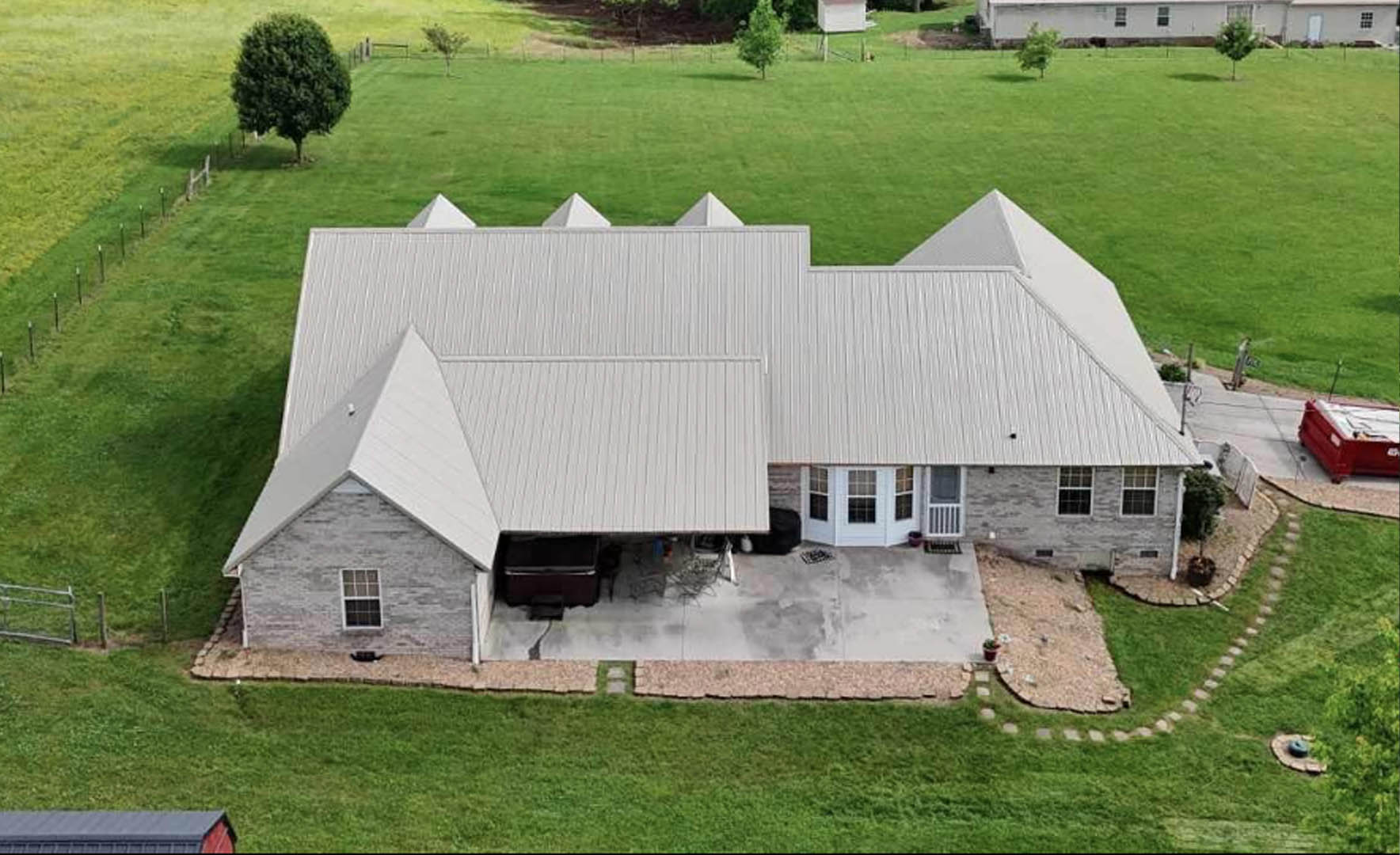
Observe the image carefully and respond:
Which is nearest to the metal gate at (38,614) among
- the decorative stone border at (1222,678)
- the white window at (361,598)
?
the white window at (361,598)

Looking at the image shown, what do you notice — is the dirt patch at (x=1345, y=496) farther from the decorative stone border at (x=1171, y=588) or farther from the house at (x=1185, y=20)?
the house at (x=1185, y=20)

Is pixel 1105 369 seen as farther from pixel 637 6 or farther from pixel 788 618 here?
pixel 637 6

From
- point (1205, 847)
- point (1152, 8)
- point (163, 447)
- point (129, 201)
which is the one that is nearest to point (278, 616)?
point (163, 447)

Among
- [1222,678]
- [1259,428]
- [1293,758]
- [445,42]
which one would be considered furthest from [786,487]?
[445,42]

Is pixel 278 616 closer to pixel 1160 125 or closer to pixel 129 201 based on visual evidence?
pixel 129 201

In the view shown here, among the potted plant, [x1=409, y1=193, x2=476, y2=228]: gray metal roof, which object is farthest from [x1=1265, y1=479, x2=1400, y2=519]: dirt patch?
[x1=409, y1=193, x2=476, y2=228]: gray metal roof
